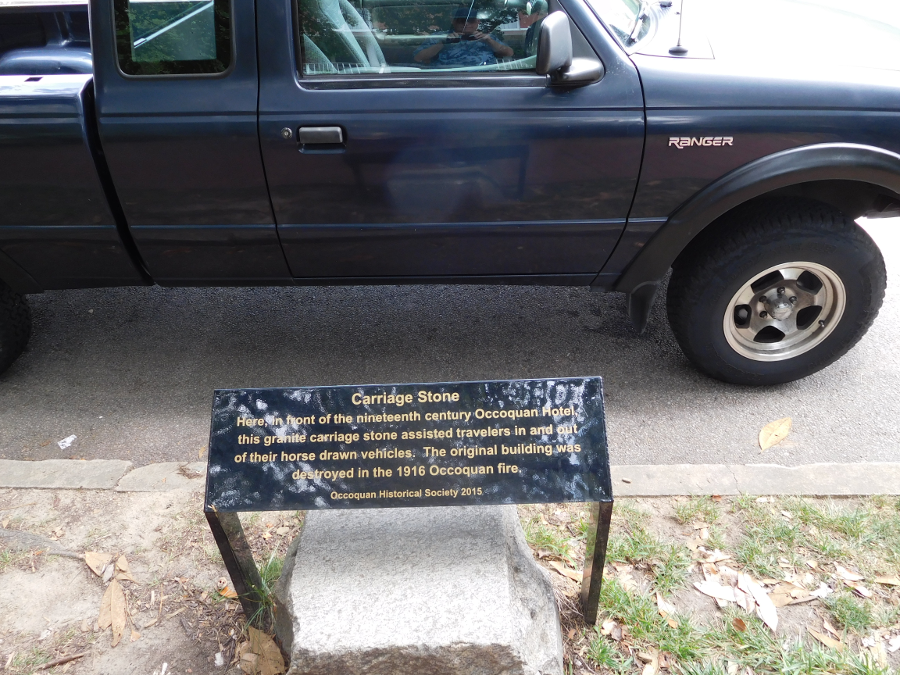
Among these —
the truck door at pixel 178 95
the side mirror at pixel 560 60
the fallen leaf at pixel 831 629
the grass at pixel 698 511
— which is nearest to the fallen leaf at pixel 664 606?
the grass at pixel 698 511

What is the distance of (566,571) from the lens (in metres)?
2.21

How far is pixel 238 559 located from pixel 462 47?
204cm

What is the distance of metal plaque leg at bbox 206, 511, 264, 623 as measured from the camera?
1.76 meters

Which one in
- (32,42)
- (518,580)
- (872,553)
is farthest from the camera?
(32,42)

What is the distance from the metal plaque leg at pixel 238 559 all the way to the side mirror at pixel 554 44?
71.5 inches

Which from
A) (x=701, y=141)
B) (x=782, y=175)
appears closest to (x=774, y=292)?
(x=782, y=175)

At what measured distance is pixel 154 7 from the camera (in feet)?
8.02

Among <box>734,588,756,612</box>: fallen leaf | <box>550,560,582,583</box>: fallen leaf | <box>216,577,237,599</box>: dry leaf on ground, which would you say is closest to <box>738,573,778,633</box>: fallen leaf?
<box>734,588,756,612</box>: fallen leaf

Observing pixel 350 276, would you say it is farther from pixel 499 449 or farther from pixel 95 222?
pixel 499 449

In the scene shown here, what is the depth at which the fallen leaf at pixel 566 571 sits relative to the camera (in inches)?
86.2

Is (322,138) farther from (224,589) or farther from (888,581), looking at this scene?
(888,581)

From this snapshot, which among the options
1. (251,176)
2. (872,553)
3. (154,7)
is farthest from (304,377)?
(872,553)

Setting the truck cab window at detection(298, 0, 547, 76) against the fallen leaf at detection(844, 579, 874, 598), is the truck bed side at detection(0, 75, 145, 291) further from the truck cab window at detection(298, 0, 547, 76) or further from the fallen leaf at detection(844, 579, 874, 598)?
the fallen leaf at detection(844, 579, 874, 598)

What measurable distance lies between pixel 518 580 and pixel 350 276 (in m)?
1.52
